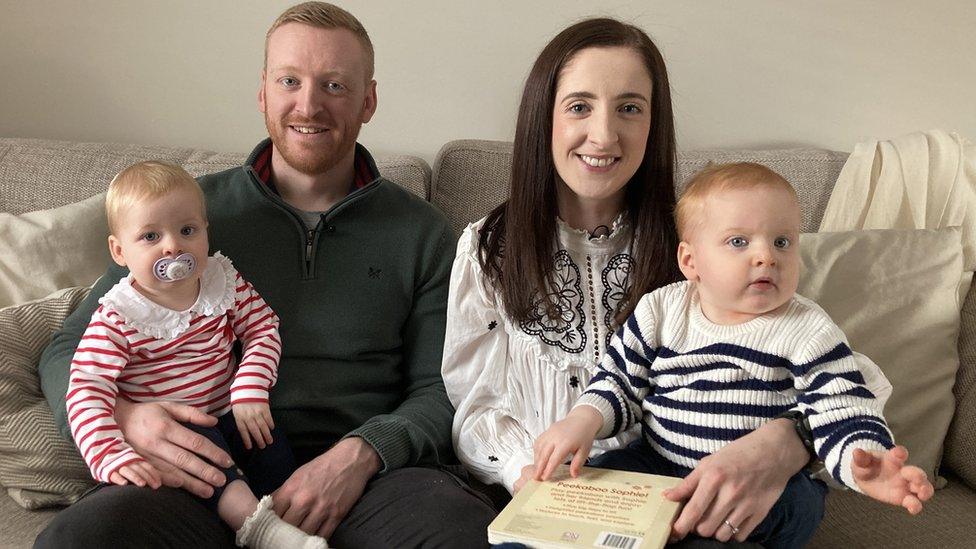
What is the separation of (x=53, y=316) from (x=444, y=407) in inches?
28.9

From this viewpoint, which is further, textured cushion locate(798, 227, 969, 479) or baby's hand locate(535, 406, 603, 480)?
textured cushion locate(798, 227, 969, 479)

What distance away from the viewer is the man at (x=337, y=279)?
5.16ft

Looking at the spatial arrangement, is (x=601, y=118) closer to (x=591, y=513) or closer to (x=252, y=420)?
(x=591, y=513)

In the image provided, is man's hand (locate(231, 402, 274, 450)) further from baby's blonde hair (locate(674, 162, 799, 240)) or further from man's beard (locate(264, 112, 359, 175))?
baby's blonde hair (locate(674, 162, 799, 240))

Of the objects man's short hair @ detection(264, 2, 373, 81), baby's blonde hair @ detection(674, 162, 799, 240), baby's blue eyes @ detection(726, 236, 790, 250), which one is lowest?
baby's blue eyes @ detection(726, 236, 790, 250)

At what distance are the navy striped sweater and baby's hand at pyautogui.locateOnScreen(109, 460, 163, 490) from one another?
2.16 ft

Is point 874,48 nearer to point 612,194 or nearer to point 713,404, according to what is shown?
point 612,194

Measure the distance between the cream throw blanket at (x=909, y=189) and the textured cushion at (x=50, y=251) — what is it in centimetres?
150

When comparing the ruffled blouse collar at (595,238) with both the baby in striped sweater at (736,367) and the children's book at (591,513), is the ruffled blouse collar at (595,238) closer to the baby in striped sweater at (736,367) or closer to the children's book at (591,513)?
the baby in striped sweater at (736,367)

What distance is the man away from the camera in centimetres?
157

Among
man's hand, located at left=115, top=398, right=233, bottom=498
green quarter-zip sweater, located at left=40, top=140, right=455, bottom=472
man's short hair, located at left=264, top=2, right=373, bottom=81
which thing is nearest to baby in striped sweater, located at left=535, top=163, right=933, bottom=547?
green quarter-zip sweater, located at left=40, top=140, right=455, bottom=472

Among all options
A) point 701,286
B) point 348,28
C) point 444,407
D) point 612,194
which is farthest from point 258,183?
point 701,286

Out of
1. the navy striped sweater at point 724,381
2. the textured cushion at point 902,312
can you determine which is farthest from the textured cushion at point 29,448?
the textured cushion at point 902,312

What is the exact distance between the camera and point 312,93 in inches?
67.7
